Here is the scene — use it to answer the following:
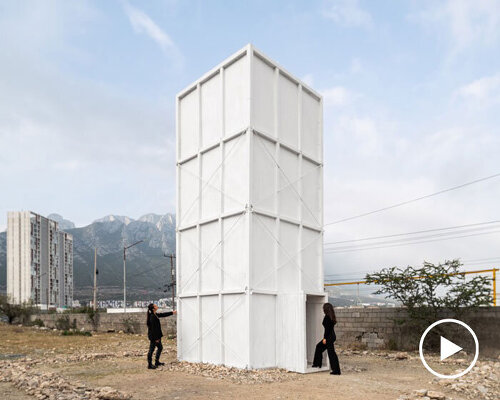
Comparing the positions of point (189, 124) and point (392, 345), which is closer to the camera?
point (189, 124)

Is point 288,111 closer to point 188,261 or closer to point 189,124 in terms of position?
point 189,124

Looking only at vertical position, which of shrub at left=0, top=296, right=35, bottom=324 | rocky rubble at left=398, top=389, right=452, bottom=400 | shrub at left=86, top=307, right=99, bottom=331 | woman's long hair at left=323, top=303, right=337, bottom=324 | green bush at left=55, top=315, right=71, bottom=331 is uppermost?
woman's long hair at left=323, top=303, right=337, bottom=324

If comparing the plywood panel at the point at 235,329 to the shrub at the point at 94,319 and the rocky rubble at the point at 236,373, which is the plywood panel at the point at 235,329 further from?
the shrub at the point at 94,319

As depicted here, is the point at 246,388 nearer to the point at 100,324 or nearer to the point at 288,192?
the point at 288,192

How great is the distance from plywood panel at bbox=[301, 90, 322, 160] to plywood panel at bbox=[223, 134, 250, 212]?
7.52 ft

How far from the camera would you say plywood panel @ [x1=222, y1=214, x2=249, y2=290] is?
39.4ft

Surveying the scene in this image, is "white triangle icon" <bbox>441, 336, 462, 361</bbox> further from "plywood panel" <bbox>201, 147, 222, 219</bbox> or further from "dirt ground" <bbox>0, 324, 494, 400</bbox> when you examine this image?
"plywood panel" <bbox>201, 147, 222, 219</bbox>

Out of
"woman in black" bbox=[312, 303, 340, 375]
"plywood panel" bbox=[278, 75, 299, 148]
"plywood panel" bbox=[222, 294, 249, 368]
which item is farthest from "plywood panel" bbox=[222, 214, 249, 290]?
"plywood panel" bbox=[278, 75, 299, 148]

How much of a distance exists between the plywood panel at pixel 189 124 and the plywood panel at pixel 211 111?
0.30 m

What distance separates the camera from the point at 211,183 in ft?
44.4

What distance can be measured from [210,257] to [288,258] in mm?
2061

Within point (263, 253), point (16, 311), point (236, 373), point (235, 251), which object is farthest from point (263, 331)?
point (16, 311)

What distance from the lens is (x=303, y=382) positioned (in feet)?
34.0

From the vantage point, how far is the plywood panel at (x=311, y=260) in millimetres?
13555
